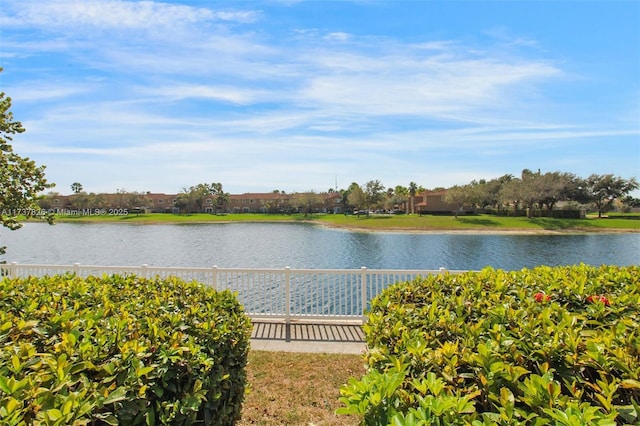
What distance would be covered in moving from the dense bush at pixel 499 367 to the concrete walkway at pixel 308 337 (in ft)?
11.8

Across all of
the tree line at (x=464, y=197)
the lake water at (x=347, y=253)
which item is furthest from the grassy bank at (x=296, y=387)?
the tree line at (x=464, y=197)

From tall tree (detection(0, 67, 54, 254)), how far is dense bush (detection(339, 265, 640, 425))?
299 inches

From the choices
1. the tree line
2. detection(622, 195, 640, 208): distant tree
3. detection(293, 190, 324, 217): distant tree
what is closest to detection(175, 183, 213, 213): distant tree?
the tree line

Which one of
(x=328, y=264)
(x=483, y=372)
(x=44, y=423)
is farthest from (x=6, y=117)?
(x=328, y=264)

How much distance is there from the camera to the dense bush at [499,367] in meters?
1.65

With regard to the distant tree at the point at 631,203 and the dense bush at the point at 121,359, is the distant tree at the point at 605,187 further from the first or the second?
the dense bush at the point at 121,359

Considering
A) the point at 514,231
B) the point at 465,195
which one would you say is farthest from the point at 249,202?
the point at 514,231

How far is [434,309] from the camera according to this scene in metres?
3.11

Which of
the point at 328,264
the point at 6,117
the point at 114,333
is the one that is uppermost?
the point at 6,117

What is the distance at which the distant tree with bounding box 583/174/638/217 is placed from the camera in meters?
65.0

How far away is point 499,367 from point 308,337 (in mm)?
5918

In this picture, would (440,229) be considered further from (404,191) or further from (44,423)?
(404,191)

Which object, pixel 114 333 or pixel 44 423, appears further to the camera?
pixel 114 333

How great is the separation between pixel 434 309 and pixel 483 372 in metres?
1.08
